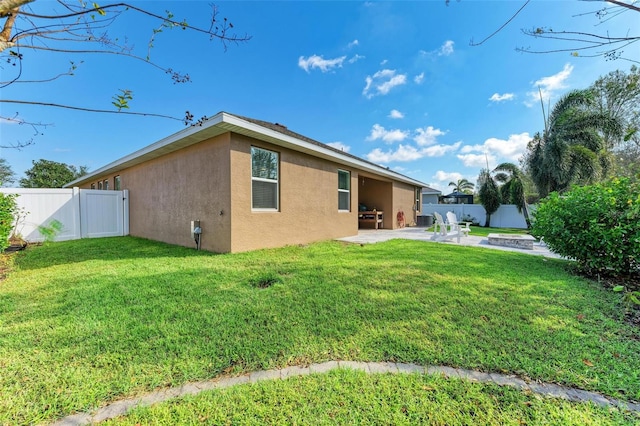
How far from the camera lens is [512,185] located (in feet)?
56.9

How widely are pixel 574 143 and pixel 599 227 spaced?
1418 cm

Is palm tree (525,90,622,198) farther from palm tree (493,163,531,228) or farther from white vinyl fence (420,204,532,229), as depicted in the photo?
white vinyl fence (420,204,532,229)

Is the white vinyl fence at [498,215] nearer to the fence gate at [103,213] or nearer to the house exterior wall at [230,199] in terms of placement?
the house exterior wall at [230,199]

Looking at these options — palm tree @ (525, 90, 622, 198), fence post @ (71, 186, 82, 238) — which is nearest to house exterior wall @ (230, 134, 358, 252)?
fence post @ (71, 186, 82, 238)

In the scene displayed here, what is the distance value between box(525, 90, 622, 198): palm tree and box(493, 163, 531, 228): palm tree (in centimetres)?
197

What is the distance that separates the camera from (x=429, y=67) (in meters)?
9.54

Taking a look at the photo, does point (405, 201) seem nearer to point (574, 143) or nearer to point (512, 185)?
point (512, 185)

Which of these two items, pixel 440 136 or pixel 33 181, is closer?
pixel 440 136

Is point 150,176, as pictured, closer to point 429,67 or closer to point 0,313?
point 0,313

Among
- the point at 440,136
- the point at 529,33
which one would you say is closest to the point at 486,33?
the point at 529,33

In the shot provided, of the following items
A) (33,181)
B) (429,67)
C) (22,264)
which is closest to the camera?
(22,264)

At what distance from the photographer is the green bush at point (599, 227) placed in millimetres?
4164

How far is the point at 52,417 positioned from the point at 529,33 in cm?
442

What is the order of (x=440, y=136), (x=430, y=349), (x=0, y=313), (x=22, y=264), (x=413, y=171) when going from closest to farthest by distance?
(x=430, y=349) < (x=0, y=313) < (x=22, y=264) < (x=440, y=136) < (x=413, y=171)
